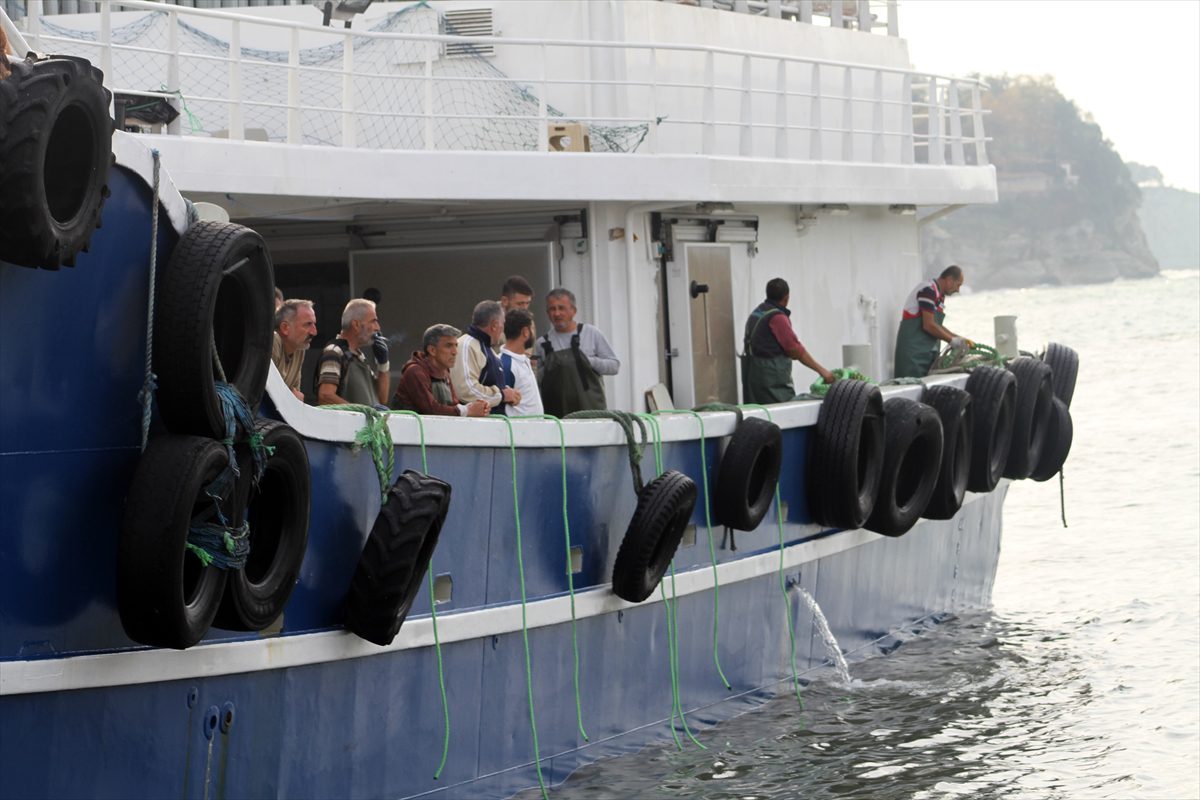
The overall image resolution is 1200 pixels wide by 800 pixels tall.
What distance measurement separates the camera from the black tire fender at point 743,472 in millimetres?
8875

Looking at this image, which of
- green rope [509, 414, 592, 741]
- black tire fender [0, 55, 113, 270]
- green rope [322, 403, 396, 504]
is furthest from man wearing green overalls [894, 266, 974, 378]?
black tire fender [0, 55, 113, 270]

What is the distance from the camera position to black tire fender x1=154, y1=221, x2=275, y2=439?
5309 mm

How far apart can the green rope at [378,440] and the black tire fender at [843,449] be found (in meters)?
3.95

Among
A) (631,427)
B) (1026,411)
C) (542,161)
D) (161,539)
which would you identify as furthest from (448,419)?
(1026,411)

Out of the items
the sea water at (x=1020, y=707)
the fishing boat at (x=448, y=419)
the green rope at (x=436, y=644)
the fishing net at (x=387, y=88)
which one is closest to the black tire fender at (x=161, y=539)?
the fishing boat at (x=448, y=419)

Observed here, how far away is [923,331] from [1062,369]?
7.12 feet

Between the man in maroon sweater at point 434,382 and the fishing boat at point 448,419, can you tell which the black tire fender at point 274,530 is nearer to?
the fishing boat at point 448,419

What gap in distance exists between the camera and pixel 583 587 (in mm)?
7910

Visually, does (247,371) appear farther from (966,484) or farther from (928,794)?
(966,484)

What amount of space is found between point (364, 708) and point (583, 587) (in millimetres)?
1671

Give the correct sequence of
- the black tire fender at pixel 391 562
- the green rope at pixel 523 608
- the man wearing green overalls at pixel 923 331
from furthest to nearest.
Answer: the man wearing green overalls at pixel 923 331 < the green rope at pixel 523 608 < the black tire fender at pixel 391 562

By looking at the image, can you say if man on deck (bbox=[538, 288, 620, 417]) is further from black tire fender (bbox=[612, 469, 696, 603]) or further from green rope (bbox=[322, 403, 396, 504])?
green rope (bbox=[322, 403, 396, 504])

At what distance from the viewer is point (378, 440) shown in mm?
6398

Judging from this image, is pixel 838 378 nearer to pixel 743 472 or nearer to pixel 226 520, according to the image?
pixel 743 472
